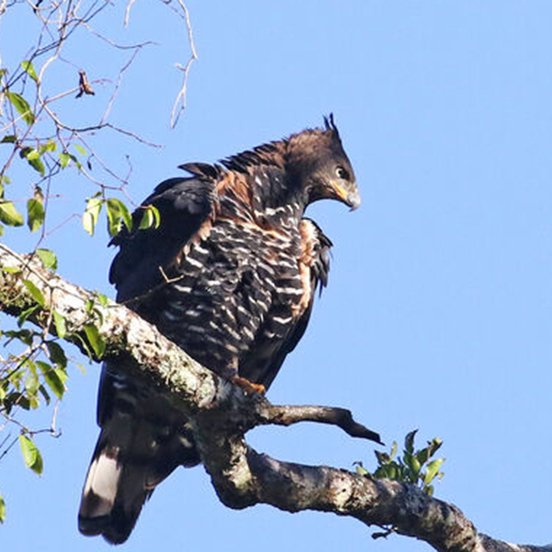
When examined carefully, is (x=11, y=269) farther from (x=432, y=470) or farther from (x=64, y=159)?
(x=432, y=470)

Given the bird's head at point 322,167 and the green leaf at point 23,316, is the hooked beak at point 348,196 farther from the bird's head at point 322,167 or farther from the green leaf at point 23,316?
the green leaf at point 23,316

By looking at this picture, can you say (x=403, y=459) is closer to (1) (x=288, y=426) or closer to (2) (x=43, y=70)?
(1) (x=288, y=426)

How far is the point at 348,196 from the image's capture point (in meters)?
6.96

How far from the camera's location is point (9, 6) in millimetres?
3832

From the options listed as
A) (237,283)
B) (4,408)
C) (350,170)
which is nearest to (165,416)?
(237,283)

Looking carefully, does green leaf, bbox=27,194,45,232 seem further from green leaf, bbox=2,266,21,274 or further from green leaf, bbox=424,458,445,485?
green leaf, bbox=424,458,445,485

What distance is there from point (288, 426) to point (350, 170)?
2668mm

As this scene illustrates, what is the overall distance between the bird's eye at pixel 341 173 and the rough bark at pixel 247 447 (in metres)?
2.43

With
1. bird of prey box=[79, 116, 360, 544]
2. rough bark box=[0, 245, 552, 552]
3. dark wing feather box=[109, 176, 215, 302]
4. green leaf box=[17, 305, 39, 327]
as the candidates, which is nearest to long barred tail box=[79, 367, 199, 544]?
bird of prey box=[79, 116, 360, 544]

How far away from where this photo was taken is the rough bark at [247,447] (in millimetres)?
4137

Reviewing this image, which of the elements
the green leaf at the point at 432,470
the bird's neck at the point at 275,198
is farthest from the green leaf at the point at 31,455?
the bird's neck at the point at 275,198

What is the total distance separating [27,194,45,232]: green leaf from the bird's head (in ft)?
10.5

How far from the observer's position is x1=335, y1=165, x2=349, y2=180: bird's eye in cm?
692

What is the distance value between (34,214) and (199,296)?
2191 mm
